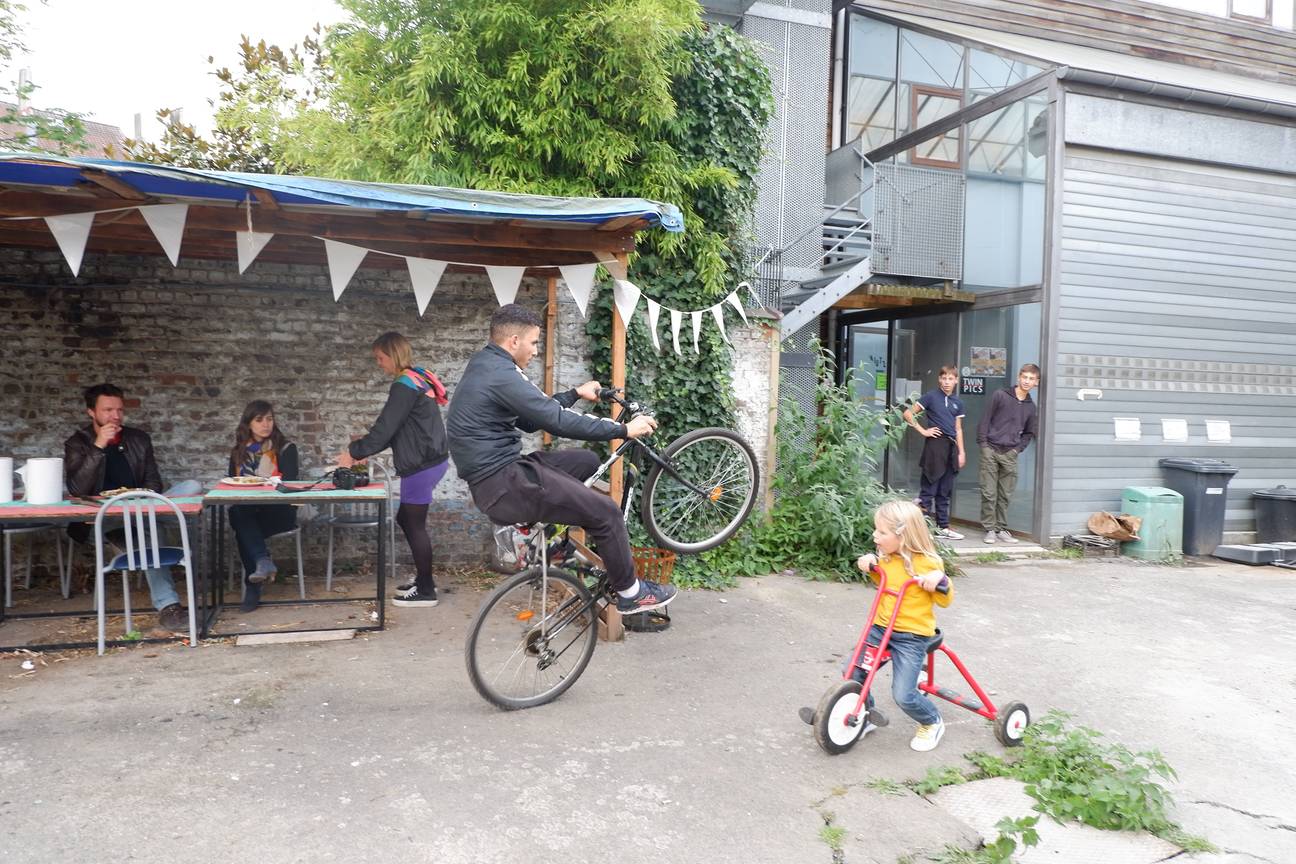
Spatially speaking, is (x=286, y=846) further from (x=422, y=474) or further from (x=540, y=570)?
(x=422, y=474)

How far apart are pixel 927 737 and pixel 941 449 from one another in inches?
198

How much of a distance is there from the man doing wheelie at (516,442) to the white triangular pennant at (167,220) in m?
1.90

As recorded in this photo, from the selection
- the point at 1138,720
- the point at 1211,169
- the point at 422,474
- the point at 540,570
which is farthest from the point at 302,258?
the point at 1211,169

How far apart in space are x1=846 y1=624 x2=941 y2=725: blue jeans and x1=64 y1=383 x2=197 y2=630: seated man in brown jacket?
12.7 feet

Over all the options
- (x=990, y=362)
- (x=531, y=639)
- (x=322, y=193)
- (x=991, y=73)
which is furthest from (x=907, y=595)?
(x=991, y=73)

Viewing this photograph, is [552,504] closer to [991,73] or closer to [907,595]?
[907,595]

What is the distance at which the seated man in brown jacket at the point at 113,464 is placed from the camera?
4.88 metres

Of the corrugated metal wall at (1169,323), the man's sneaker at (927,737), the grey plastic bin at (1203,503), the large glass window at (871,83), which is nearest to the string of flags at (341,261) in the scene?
the man's sneaker at (927,737)

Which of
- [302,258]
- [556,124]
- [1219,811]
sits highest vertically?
[556,124]

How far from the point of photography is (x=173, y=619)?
489 centimetres

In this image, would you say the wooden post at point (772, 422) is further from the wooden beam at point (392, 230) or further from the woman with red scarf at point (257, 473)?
the woman with red scarf at point (257, 473)

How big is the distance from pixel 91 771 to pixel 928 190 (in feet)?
29.9

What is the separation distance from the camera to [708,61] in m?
6.88

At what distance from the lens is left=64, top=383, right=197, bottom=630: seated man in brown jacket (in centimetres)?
488
